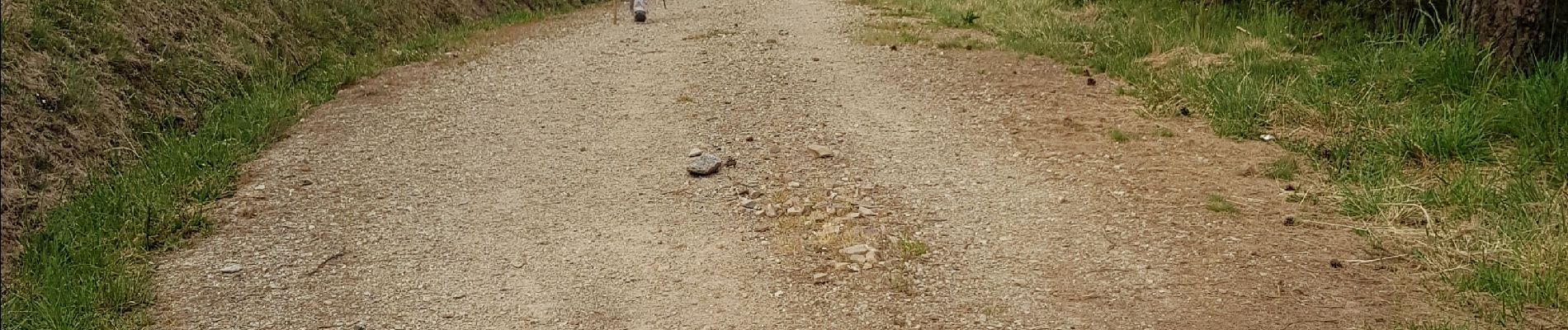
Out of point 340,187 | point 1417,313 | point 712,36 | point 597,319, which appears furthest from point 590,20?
point 1417,313

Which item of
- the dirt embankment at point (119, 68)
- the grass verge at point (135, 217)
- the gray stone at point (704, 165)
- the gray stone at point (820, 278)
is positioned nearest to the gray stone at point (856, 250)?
the gray stone at point (820, 278)

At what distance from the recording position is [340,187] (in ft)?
22.3

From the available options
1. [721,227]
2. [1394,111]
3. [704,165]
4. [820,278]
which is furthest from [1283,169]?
[704,165]

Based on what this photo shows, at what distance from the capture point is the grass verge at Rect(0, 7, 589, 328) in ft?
16.4

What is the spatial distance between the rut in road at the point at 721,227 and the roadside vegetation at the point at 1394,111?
14.8 inches

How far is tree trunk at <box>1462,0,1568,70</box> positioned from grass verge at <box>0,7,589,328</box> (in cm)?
697

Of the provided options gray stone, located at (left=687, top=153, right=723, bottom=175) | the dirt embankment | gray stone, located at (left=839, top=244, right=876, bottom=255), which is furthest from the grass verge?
gray stone, located at (left=839, top=244, right=876, bottom=255)

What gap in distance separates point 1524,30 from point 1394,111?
83cm

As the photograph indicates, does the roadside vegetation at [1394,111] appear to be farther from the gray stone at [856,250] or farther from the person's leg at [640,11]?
the person's leg at [640,11]

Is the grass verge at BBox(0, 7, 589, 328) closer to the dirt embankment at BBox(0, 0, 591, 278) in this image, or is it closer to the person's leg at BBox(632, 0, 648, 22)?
the dirt embankment at BBox(0, 0, 591, 278)

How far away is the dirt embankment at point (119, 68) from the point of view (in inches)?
252

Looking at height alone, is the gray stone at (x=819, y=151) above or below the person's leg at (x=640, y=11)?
above

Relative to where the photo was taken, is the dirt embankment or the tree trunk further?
the tree trunk

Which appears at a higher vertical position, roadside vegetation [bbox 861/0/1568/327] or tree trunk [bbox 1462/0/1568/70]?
tree trunk [bbox 1462/0/1568/70]
